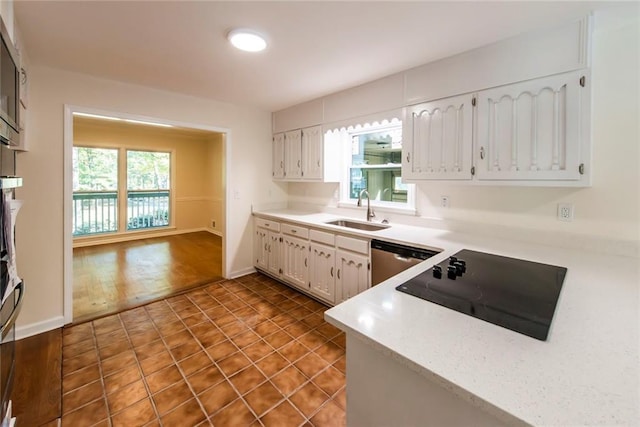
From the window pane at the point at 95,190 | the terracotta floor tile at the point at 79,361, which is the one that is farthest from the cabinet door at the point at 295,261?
the window pane at the point at 95,190

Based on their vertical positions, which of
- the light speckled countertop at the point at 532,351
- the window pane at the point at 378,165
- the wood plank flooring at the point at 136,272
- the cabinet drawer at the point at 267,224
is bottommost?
the wood plank flooring at the point at 136,272

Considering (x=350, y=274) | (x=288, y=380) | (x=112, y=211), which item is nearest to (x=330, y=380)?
(x=288, y=380)

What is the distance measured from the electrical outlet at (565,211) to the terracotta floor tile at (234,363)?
2.50m

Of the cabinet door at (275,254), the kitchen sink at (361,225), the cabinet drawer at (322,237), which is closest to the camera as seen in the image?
the cabinet drawer at (322,237)

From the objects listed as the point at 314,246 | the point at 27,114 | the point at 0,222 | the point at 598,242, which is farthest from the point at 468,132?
the point at 27,114

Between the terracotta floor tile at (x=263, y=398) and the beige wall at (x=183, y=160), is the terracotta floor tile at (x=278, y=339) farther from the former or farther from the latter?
the beige wall at (x=183, y=160)

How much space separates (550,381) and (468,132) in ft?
6.19

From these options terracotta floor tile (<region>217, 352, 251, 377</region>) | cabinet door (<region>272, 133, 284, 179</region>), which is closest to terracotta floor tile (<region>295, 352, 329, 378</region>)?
terracotta floor tile (<region>217, 352, 251, 377</region>)

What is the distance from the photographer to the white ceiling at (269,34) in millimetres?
1683

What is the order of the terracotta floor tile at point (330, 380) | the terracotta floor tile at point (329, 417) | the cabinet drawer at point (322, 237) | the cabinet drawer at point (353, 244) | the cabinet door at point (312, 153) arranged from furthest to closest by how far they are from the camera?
the cabinet door at point (312, 153) → the cabinet drawer at point (322, 237) → the cabinet drawer at point (353, 244) → the terracotta floor tile at point (330, 380) → the terracotta floor tile at point (329, 417)

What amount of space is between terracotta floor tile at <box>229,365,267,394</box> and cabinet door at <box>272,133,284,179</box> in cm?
263

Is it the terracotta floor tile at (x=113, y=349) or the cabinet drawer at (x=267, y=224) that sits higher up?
the cabinet drawer at (x=267, y=224)

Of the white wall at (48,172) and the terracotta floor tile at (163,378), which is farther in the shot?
the white wall at (48,172)

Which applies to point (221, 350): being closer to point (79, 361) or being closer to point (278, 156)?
point (79, 361)
